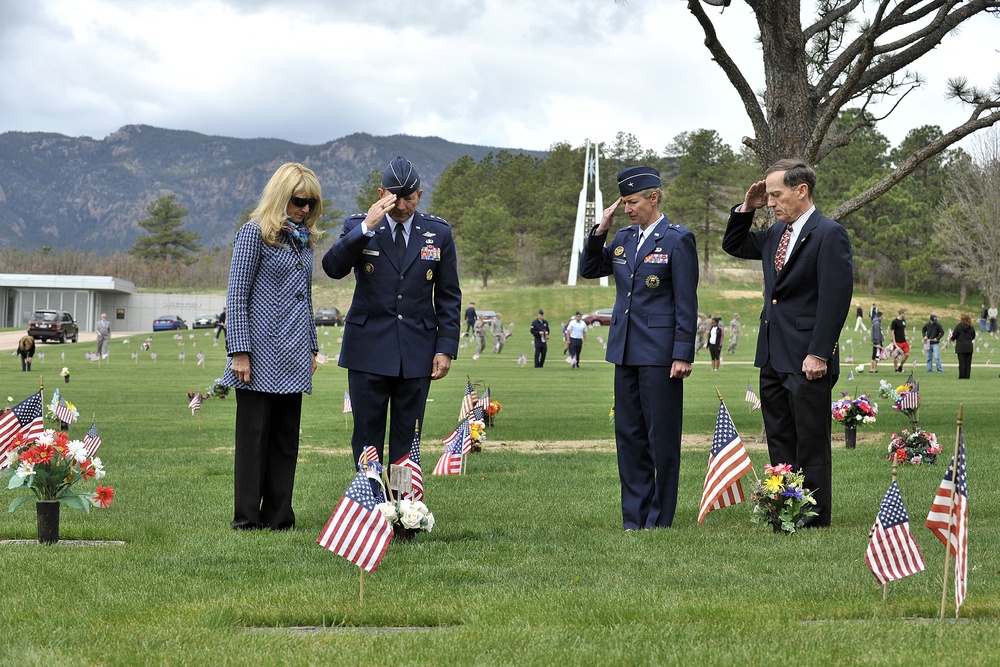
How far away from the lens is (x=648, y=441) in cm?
763

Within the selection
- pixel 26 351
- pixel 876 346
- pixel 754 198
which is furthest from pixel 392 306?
pixel 26 351

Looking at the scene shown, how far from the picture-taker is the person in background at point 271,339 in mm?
7035

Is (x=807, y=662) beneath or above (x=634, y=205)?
beneath

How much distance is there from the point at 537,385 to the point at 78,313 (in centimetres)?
6908

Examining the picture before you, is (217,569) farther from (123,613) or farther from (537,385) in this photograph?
(537,385)

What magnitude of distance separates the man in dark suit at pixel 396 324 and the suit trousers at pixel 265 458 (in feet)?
1.40

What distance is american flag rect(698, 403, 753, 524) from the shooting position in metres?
7.10

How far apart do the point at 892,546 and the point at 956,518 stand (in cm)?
32

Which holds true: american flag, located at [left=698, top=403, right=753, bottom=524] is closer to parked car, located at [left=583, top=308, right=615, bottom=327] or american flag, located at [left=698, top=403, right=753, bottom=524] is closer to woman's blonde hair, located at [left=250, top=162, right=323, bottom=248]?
woman's blonde hair, located at [left=250, top=162, right=323, bottom=248]

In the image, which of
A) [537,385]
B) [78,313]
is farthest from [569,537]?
[78,313]

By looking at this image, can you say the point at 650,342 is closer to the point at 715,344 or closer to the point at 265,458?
the point at 265,458

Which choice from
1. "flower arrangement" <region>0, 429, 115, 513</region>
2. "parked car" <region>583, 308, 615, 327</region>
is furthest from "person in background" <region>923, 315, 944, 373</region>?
"parked car" <region>583, 308, 615, 327</region>

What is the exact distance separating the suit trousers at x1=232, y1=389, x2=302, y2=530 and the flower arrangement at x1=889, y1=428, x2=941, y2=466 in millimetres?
6510

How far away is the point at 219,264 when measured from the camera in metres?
151
